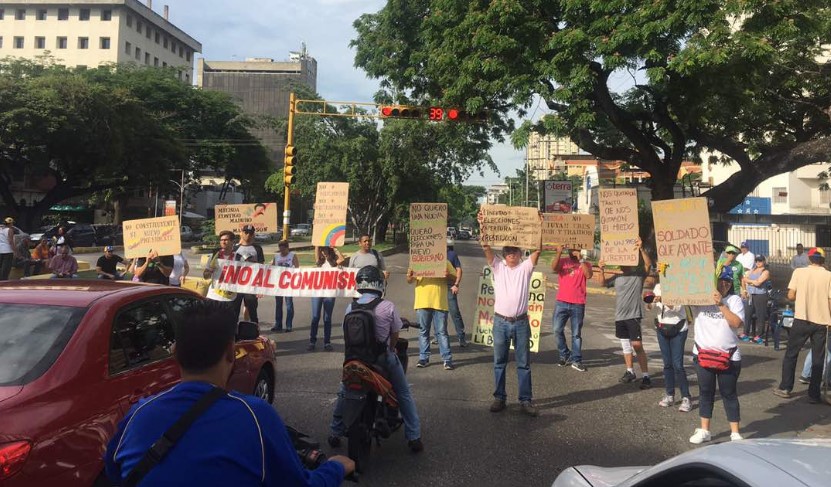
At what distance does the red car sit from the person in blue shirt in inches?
13.8

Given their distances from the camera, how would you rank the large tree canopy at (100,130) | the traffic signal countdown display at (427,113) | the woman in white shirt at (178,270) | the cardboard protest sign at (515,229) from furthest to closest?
the large tree canopy at (100,130) < the traffic signal countdown display at (427,113) < the woman in white shirt at (178,270) < the cardboard protest sign at (515,229)

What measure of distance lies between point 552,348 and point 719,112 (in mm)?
10631

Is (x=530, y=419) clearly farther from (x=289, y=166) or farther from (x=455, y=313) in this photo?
(x=289, y=166)

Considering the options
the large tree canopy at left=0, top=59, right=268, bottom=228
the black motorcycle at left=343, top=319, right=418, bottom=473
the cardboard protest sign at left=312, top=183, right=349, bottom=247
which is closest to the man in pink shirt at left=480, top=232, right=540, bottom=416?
the black motorcycle at left=343, top=319, right=418, bottom=473

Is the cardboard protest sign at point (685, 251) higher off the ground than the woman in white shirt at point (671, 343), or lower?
higher

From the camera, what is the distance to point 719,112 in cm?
1686

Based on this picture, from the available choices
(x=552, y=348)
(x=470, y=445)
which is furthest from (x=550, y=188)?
(x=470, y=445)

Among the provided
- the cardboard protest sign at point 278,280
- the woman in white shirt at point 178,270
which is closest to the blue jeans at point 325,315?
the cardboard protest sign at point 278,280

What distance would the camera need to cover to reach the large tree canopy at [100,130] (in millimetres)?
33656

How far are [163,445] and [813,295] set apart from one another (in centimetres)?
814

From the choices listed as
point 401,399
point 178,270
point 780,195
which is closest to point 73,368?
point 401,399

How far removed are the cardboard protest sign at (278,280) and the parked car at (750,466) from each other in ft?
20.6

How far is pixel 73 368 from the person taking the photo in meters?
3.25

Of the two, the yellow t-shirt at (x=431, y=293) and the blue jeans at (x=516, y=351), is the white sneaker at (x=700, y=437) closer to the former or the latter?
the blue jeans at (x=516, y=351)
